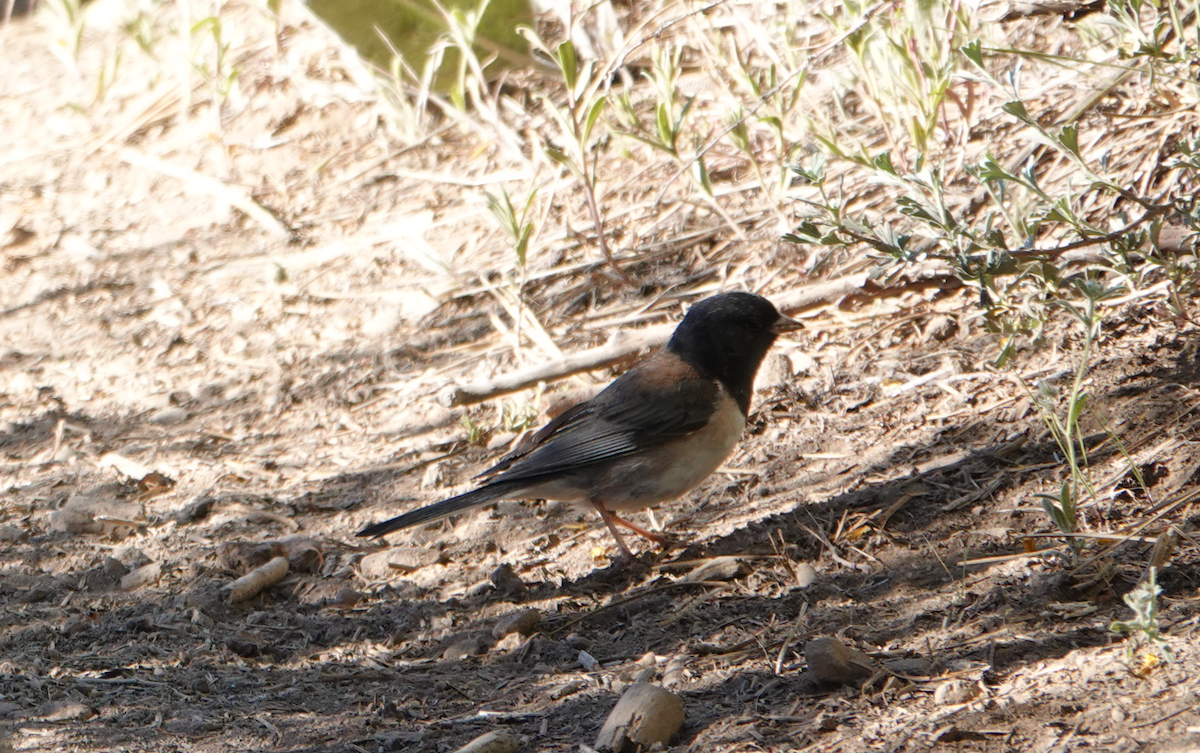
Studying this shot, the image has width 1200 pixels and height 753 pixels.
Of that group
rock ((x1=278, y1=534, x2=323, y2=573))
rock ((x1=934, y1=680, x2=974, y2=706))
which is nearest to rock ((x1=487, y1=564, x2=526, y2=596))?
rock ((x1=278, y1=534, x2=323, y2=573))

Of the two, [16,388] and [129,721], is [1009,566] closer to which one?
[129,721]

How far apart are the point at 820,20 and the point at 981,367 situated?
8.10 ft

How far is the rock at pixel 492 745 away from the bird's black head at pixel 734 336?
1.99 metres

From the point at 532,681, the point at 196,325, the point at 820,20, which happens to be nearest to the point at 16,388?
the point at 196,325

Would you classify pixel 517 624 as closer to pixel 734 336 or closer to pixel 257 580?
pixel 257 580

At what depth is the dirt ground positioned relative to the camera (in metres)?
2.82

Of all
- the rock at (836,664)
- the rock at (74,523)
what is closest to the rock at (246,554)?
the rock at (74,523)

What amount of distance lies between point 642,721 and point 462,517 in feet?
6.21

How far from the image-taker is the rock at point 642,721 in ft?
8.58

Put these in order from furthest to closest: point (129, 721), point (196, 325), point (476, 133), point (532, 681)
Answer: point (476, 133)
point (196, 325)
point (532, 681)
point (129, 721)

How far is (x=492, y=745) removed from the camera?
2.64 meters

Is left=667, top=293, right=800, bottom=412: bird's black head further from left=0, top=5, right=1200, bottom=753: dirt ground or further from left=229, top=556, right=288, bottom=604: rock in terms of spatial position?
left=229, top=556, right=288, bottom=604: rock

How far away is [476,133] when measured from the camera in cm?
680

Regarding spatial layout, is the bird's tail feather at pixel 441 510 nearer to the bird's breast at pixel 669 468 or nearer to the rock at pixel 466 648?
the bird's breast at pixel 669 468
